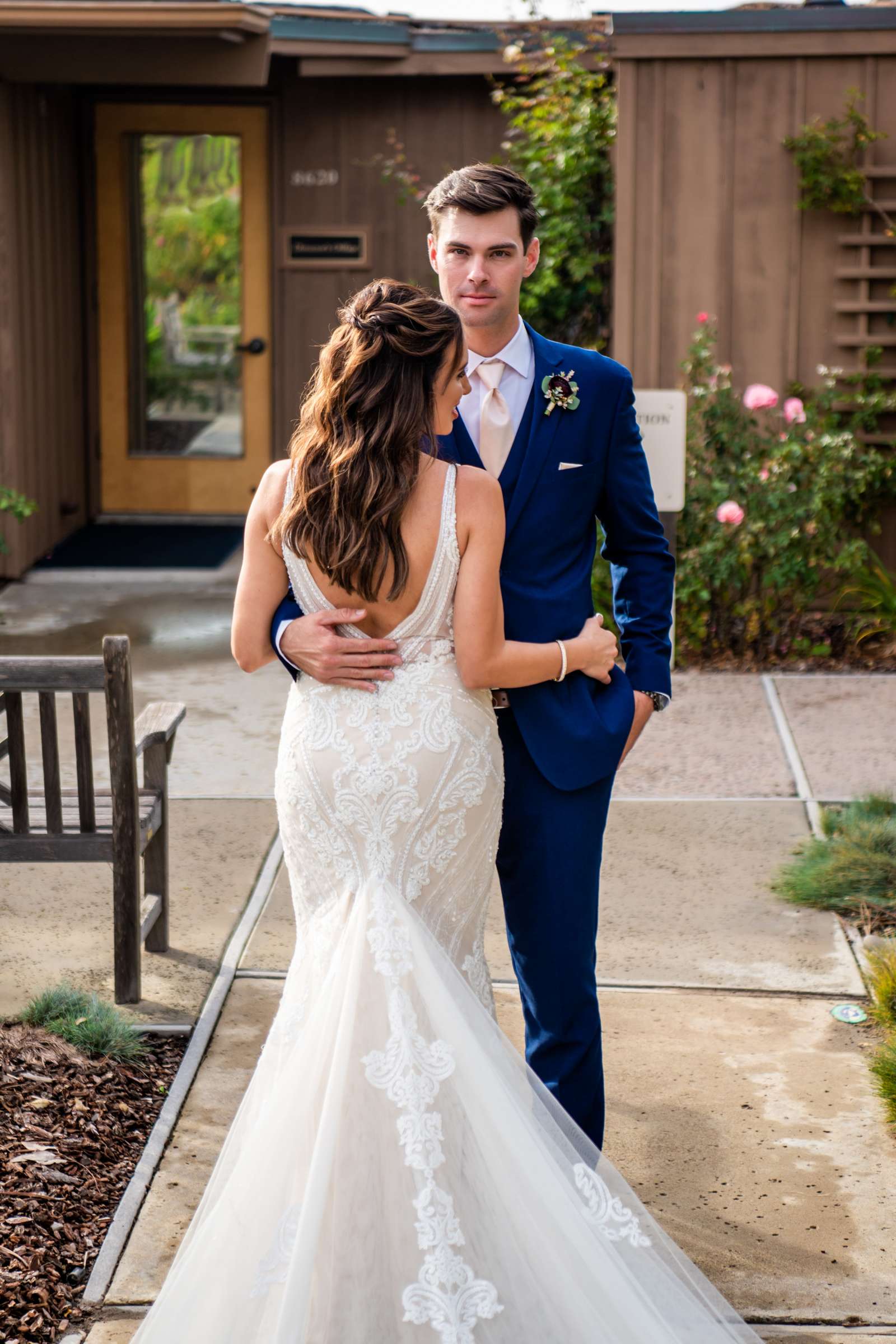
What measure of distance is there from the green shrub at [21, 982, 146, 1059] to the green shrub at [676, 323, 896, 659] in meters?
4.29

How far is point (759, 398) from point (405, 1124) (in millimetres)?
5681

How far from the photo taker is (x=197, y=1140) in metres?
3.42

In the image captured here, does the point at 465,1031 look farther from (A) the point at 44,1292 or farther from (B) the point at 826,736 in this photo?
(B) the point at 826,736

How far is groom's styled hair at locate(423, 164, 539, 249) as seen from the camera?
2799mm

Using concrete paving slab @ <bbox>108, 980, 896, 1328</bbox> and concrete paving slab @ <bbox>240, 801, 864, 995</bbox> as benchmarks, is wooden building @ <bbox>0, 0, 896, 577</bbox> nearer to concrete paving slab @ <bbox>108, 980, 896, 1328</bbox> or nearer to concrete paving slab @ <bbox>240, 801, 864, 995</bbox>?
concrete paving slab @ <bbox>240, 801, 864, 995</bbox>

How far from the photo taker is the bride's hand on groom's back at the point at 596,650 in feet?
9.21

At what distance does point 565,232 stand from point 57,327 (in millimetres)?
3757

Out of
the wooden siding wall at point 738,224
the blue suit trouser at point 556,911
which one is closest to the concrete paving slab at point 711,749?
the wooden siding wall at point 738,224

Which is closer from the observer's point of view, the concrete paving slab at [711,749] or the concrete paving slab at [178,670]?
the concrete paving slab at [711,749]

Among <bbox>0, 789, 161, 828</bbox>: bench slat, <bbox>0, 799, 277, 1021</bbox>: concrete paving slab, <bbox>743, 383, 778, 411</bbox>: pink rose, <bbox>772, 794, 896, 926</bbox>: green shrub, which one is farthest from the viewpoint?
<bbox>743, 383, 778, 411</bbox>: pink rose

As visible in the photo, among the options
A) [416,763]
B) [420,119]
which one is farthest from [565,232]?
[416,763]

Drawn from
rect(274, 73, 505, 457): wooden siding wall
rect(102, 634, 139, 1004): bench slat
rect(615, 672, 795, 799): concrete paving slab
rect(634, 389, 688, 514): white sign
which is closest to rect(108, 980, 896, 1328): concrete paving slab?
rect(102, 634, 139, 1004): bench slat

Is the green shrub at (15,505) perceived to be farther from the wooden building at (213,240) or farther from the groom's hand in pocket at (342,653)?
the groom's hand in pocket at (342,653)

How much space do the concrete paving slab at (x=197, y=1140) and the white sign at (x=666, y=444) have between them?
2.65 meters
